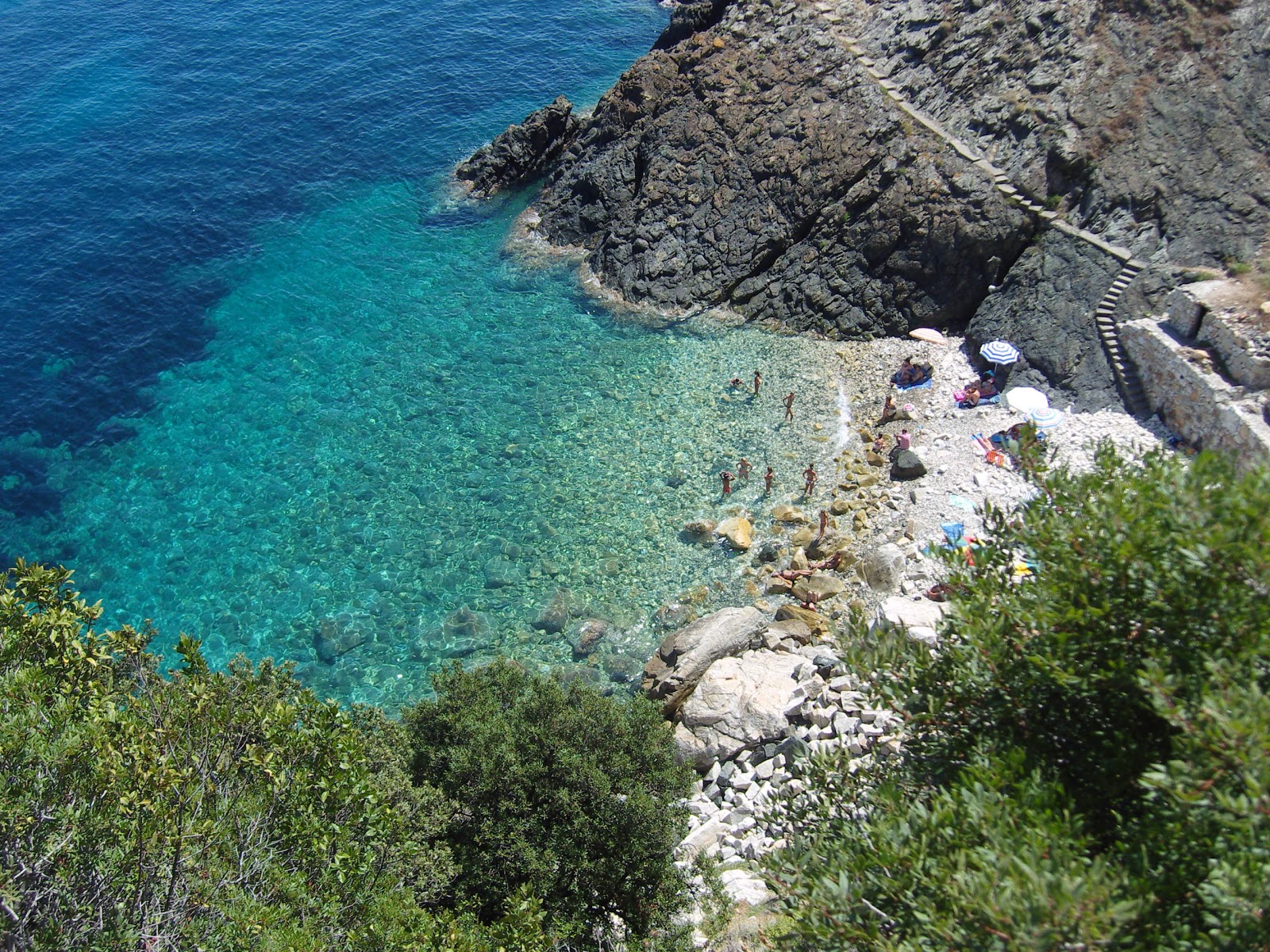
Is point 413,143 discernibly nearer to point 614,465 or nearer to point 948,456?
point 614,465

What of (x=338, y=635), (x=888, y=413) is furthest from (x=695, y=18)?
(x=338, y=635)

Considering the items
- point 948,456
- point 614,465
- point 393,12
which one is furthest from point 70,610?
point 393,12

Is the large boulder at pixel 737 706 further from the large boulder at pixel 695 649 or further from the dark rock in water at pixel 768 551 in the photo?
the dark rock in water at pixel 768 551

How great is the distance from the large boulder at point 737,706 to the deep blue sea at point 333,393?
12.7 ft

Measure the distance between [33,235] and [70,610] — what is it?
44.0m

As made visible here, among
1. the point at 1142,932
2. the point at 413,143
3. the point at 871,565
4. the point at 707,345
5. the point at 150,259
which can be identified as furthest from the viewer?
the point at 413,143

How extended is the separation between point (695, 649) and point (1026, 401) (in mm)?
15894

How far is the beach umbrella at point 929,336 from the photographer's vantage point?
35719 millimetres

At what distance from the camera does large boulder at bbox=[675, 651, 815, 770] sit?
72.2 ft

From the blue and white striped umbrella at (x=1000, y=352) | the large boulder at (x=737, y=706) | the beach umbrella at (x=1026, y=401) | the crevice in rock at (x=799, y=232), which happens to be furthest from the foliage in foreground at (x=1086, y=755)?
the crevice in rock at (x=799, y=232)

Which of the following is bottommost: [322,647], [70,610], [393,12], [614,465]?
[322,647]

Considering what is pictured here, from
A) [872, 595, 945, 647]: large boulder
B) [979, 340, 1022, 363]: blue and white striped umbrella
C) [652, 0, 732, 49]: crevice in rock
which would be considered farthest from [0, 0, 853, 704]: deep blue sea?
[652, 0, 732, 49]: crevice in rock

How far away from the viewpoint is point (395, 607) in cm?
2897

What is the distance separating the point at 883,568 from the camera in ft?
88.5
